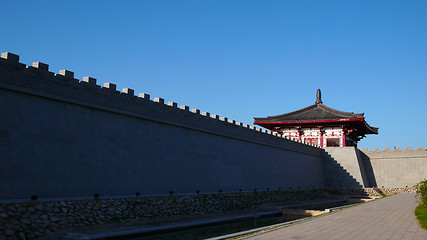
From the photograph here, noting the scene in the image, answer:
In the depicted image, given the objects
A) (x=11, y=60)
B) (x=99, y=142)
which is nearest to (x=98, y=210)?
(x=99, y=142)

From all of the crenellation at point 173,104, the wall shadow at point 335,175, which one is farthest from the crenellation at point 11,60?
the wall shadow at point 335,175

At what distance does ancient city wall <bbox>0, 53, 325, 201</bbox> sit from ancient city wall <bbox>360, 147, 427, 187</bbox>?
73.1 ft

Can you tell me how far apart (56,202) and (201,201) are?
349 inches

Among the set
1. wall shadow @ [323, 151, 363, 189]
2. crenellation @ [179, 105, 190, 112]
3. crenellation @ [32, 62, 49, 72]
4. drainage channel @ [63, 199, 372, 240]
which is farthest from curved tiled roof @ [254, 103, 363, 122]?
crenellation @ [32, 62, 49, 72]

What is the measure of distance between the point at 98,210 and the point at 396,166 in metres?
36.7

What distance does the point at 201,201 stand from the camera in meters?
20.7

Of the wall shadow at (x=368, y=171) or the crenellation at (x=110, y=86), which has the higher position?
the crenellation at (x=110, y=86)

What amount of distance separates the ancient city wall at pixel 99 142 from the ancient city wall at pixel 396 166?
22.3 m

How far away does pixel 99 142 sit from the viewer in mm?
16438

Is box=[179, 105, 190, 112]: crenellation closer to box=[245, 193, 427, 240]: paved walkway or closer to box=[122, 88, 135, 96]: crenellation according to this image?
box=[122, 88, 135, 96]: crenellation

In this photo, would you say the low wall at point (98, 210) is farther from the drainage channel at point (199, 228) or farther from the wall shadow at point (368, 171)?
the wall shadow at point (368, 171)

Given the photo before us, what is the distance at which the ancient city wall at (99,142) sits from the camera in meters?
13.2

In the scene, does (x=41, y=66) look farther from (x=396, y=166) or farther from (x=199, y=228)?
(x=396, y=166)

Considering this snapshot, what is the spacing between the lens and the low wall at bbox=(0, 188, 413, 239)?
37.9 feet
